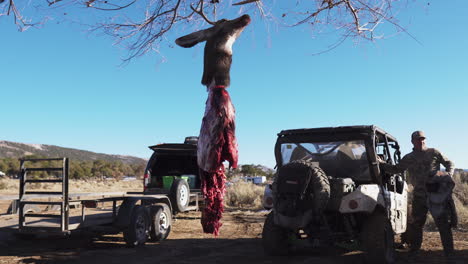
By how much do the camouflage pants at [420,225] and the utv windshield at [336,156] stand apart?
111 cm

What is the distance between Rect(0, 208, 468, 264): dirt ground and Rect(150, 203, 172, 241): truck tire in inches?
7.3

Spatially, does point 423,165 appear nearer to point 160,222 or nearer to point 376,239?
point 376,239

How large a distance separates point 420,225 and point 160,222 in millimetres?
5283

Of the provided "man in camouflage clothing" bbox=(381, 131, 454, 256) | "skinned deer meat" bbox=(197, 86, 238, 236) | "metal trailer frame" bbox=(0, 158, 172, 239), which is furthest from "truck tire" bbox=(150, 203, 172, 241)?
"skinned deer meat" bbox=(197, 86, 238, 236)

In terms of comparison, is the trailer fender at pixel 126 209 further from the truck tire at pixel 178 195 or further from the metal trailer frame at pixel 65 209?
the truck tire at pixel 178 195

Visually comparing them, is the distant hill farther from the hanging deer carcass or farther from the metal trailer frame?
the hanging deer carcass

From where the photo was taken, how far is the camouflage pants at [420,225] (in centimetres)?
673

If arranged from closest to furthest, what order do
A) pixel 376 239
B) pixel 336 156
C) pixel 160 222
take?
pixel 376 239 → pixel 336 156 → pixel 160 222

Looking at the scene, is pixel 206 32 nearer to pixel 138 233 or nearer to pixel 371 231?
pixel 371 231

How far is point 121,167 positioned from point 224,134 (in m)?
62.3

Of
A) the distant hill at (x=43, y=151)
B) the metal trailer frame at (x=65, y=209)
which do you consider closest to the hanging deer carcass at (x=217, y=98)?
the metal trailer frame at (x=65, y=209)

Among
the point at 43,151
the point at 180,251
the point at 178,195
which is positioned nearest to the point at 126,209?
the point at 180,251

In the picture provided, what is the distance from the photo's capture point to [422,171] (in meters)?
7.22

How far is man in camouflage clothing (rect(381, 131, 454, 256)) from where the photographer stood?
677 cm
